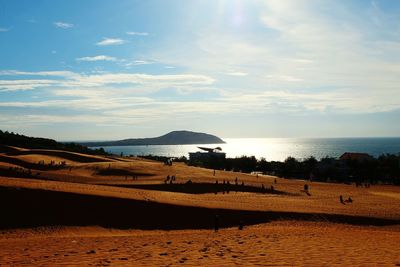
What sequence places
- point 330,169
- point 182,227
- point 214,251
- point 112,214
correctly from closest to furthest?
1. point 214,251
2. point 182,227
3. point 112,214
4. point 330,169

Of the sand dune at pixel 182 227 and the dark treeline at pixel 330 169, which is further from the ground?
the dark treeline at pixel 330 169

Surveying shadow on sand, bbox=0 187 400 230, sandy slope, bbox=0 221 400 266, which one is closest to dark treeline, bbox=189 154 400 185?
shadow on sand, bbox=0 187 400 230

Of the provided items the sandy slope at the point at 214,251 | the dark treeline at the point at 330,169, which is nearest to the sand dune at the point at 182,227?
the sandy slope at the point at 214,251

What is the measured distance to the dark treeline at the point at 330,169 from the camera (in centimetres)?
7794

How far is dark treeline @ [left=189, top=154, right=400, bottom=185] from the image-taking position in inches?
3068

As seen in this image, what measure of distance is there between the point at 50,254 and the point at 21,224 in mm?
10933

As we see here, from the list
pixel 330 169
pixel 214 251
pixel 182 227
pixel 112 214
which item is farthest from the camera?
pixel 330 169

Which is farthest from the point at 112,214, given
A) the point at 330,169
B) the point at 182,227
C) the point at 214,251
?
the point at 330,169

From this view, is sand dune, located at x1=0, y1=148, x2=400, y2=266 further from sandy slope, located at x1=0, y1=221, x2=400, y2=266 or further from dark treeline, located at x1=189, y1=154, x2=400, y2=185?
dark treeline, located at x1=189, y1=154, x2=400, y2=185

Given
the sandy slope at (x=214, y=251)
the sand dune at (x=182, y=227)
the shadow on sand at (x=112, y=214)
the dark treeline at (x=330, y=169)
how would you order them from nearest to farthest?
the sandy slope at (x=214, y=251) → the sand dune at (x=182, y=227) → the shadow on sand at (x=112, y=214) → the dark treeline at (x=330, y=169)

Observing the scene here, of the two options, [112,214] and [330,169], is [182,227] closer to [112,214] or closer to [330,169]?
[112,214]

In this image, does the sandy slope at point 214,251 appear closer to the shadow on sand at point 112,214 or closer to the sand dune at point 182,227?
the sand dune at point 182,227

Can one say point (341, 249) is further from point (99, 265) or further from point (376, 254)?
point (99, 265)

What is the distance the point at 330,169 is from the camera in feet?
271
